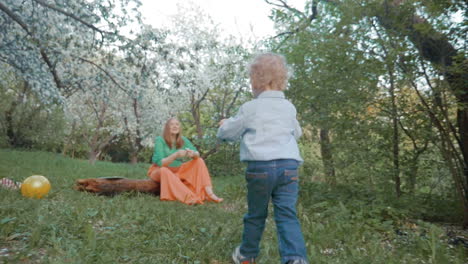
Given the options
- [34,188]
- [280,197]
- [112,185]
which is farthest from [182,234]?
[112,185]

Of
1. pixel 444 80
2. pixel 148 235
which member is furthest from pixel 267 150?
pixel 444 80

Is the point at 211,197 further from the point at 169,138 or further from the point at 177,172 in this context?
the point at 169,138

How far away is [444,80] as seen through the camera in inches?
165

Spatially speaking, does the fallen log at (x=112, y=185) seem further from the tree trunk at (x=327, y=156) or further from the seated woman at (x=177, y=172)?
the tree trunk at (x=327, y=156)

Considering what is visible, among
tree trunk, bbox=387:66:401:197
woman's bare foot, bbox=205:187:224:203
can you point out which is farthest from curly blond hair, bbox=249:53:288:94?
woman's bare foot, bbox=205:187:224:203

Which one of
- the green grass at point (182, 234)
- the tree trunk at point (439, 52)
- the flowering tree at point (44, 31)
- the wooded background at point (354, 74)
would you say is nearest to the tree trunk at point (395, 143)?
the wooded background at point (354, 74)

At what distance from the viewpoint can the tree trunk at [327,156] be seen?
5348 mm

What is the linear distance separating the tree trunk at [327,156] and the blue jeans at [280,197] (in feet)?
9.63

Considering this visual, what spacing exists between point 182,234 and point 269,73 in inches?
58.4

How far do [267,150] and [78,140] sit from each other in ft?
62.5

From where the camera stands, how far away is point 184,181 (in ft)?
18.7

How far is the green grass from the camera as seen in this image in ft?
8.33

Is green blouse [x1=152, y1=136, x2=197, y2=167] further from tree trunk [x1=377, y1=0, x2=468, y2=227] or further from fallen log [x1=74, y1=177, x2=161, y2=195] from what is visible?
tree trunk [x1=377, y1=0, x2=468, y2=227]

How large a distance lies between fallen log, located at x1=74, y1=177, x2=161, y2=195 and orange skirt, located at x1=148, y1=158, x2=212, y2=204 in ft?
0.54
